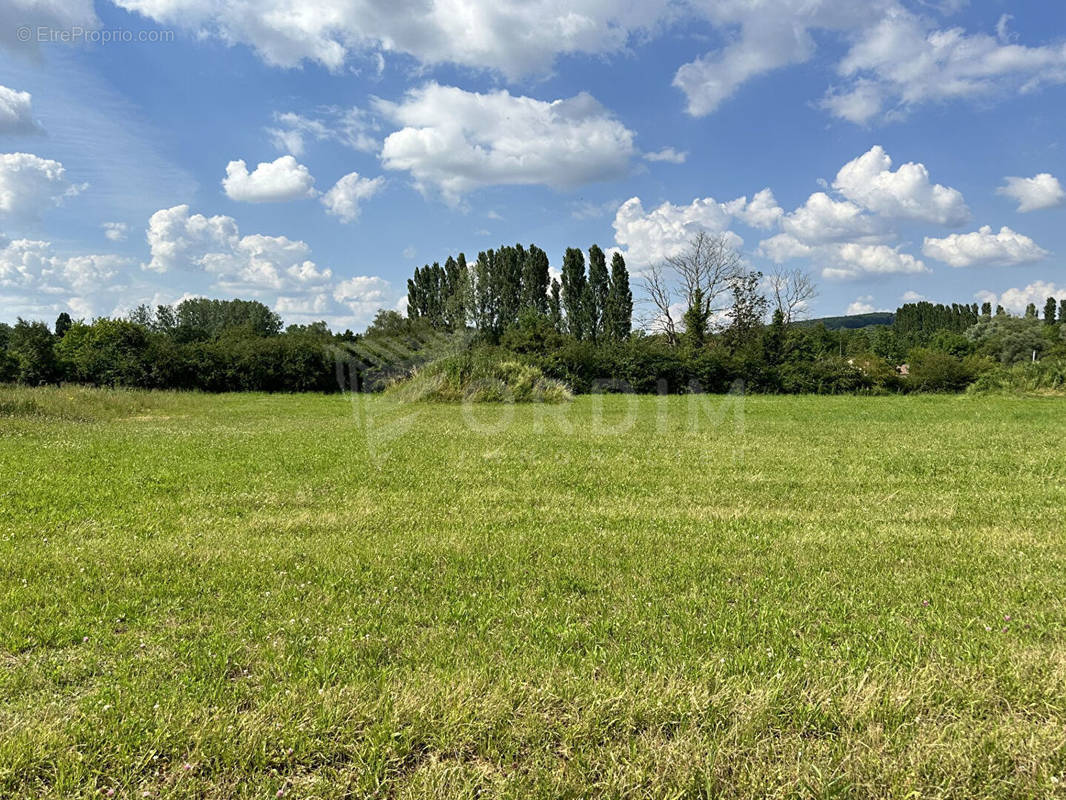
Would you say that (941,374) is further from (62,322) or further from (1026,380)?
(62,322)

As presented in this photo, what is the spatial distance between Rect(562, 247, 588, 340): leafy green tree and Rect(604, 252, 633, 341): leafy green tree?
2157 mm

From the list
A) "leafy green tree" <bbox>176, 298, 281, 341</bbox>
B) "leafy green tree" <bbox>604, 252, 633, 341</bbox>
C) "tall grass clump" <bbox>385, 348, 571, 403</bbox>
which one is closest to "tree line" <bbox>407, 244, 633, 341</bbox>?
"leafy green tree" <bbox>604, 252, 633, 341</bbox>

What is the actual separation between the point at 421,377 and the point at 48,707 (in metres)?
19.7

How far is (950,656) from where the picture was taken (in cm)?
302

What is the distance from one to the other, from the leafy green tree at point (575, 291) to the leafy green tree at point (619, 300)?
84.9 inches

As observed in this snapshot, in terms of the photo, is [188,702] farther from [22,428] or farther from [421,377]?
[421,377]

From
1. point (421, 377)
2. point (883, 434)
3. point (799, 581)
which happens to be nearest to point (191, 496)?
point (799, 581)

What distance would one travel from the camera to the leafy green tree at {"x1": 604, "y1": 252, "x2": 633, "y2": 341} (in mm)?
52156

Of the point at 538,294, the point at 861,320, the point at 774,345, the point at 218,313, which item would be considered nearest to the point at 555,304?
the point at 538,294

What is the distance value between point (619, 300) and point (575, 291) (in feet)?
13.7

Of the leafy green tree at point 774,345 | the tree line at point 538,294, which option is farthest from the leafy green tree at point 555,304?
the leafy green tree at point 774,345

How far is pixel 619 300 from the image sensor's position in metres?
52.6

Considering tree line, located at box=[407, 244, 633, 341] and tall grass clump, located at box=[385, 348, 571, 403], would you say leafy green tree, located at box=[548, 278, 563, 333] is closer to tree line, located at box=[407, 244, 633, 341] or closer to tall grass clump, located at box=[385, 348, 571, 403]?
tree line, located at box=[407, 244, 633, 341]

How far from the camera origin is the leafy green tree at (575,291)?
53.3 meters
